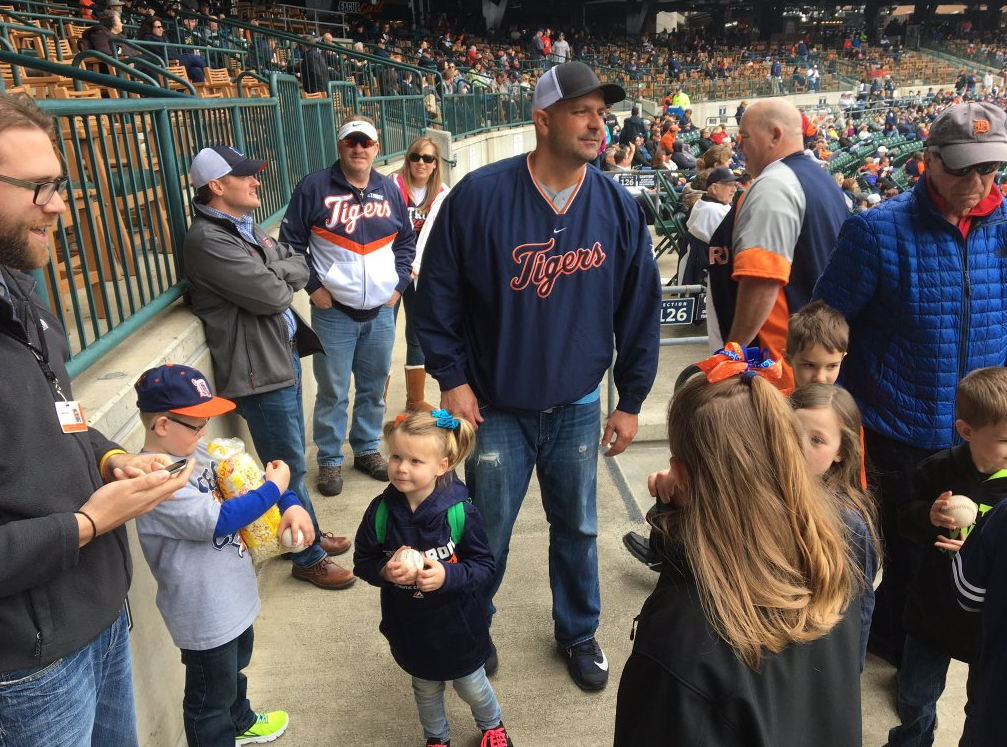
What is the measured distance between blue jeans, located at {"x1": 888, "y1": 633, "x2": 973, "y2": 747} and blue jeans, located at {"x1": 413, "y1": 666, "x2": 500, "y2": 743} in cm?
132

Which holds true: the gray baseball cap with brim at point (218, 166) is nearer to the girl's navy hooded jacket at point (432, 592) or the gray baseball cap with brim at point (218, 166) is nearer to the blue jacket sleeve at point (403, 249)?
the blue jacket sleeve at point (403, 249)

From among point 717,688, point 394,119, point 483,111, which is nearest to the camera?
point 717,688

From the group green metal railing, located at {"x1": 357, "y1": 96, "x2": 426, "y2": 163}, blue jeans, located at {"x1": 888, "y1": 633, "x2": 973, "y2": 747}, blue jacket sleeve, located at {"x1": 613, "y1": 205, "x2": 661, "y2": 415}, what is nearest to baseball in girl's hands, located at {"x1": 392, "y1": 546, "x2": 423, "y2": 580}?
blue jacket sleeve, located at {"x1": 613, "y1": 205, "x2": 661, "y2": 415}

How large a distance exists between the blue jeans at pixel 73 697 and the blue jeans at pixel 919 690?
2.31m

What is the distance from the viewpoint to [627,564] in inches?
142

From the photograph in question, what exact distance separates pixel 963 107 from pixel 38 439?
294cm

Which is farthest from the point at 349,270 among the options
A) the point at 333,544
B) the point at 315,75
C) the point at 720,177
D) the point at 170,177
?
the point at 315,75

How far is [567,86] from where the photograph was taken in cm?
246

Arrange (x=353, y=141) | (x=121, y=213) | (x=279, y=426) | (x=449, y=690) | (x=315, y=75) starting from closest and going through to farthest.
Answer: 1. (x=449, y=690)
2. (x=279, y=426)
3. (x=121, y=213)
4. (x=353, y=141)
5. (x=315, y=75)

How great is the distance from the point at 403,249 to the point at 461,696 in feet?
8.78

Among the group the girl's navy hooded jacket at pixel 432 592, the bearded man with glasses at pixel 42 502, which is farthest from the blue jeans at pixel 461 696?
the bearded man with glasses at pixel 42 502

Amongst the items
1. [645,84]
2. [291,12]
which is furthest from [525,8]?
[291,12]

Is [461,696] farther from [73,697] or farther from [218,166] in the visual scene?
[218,166]

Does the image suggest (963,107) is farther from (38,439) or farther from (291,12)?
(291,12)
